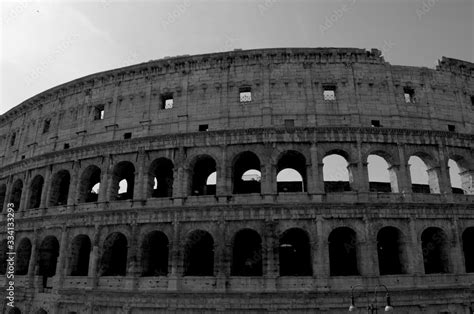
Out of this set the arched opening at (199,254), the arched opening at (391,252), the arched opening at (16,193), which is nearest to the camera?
the arched opening at (391,252)

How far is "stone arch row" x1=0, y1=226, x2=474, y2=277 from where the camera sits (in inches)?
734

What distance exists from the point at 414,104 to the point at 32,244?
25738 mm

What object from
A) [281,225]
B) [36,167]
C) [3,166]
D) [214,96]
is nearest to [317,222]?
[281,225]

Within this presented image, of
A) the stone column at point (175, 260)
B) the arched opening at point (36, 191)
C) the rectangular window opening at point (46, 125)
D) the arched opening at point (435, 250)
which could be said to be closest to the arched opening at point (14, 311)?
the arched opening at point (36, 191)

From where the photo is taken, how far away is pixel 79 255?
71.5 feet

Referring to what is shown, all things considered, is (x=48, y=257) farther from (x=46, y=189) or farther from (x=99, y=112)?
(x=99, y=112)

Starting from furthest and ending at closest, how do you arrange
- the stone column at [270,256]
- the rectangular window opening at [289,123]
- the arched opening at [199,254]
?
the rectangular window opening at [289,123] < the arched opening at [199,254] < the stone column at [270,256]

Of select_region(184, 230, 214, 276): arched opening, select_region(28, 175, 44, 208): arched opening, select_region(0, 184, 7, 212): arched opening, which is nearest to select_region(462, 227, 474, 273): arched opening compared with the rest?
select_region(184, 230, 214, 276): arched opening

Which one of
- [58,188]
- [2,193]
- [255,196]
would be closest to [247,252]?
[255,196]

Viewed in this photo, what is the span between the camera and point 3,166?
27688mm

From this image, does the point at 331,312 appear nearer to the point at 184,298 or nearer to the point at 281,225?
the point at 281,225

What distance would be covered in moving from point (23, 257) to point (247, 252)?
15.9 m

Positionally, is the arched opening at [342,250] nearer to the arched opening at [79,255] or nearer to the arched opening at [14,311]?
the arched opening at [79,255]

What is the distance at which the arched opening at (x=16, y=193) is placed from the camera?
26.4 metres
